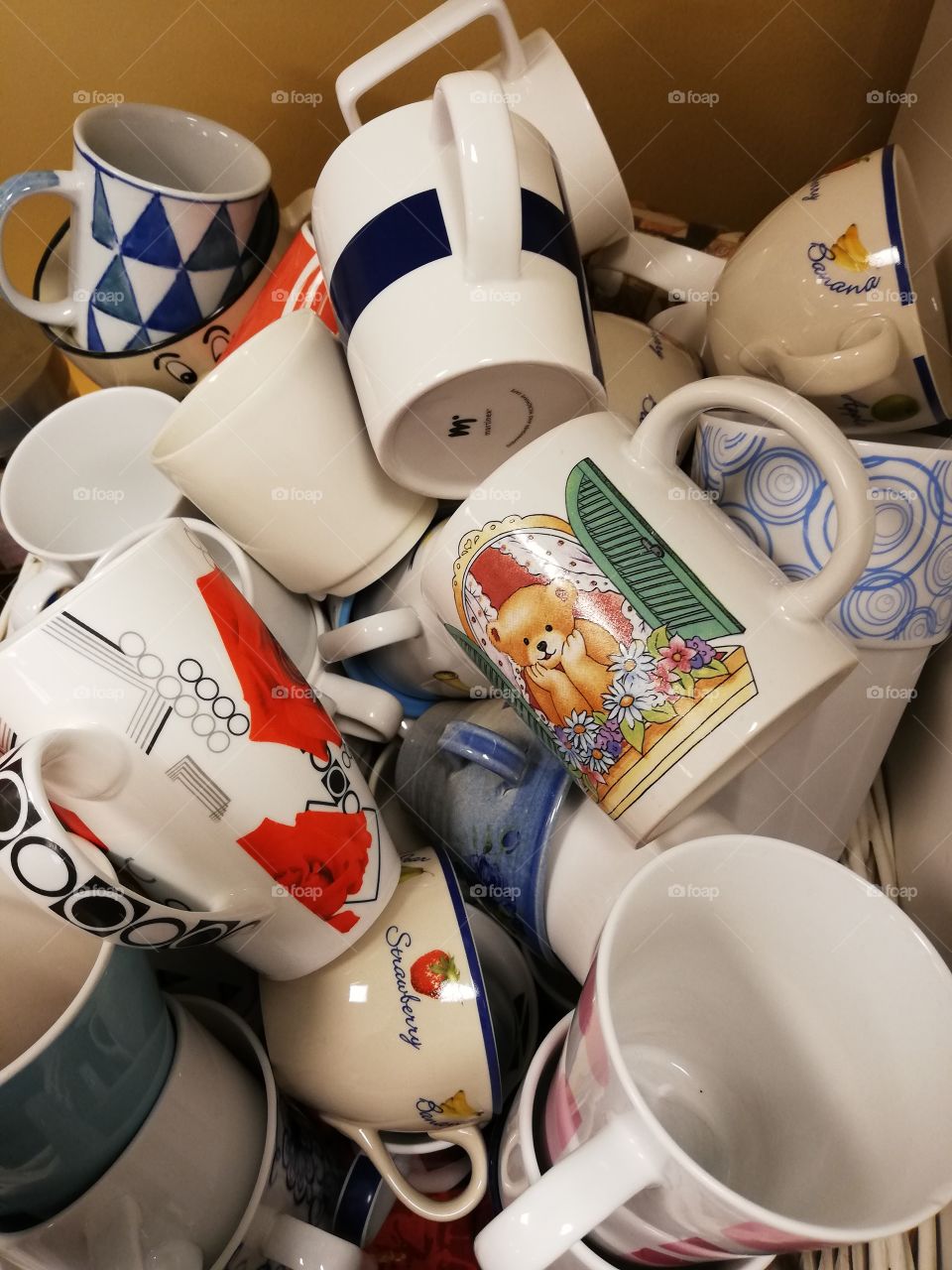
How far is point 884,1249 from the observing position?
444 mm

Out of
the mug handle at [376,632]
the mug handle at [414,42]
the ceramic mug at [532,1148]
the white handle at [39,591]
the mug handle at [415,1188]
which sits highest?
the mug handle at [414,42]

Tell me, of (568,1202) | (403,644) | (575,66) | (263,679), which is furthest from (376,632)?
(575,66)

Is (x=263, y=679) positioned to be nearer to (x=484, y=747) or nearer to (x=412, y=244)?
(x=484, y=747)

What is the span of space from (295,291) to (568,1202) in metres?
0.58

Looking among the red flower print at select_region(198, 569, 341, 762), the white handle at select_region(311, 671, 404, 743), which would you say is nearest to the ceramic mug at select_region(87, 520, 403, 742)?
the white handle at select_region(311, 671, 404, 743)

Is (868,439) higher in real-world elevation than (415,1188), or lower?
higher

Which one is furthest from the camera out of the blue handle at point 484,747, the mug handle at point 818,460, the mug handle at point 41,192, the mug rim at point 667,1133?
the mug handle at point 41,192

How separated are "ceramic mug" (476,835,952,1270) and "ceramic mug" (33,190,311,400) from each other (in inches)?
20.6

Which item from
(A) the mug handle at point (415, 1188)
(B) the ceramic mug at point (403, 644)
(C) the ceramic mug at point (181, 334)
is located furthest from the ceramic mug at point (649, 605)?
(C) the ceramic mug at point (181, 334)

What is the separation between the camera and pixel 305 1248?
51 cm

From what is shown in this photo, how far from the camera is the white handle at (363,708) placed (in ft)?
2.07

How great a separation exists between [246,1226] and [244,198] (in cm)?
65

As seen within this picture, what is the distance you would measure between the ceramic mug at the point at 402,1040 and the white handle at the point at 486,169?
0.37 m

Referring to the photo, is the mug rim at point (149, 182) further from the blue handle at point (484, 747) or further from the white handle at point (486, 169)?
the blue handle at point (484, 747)
